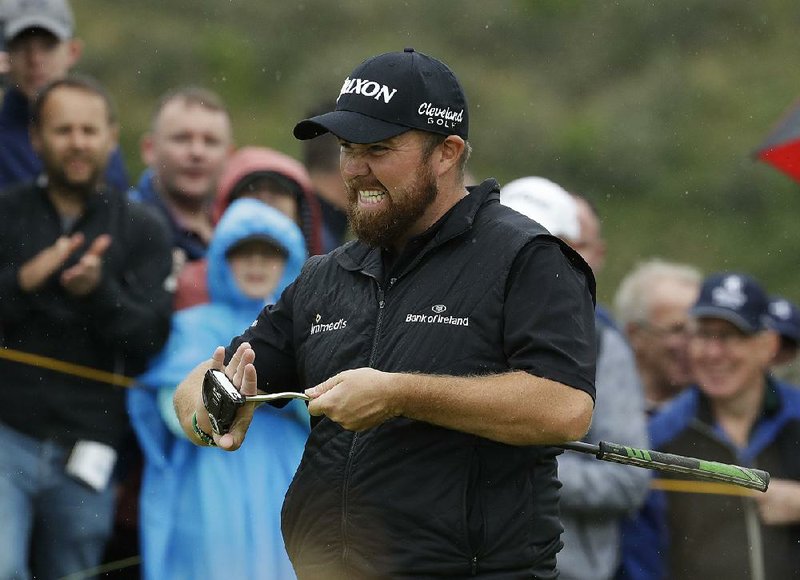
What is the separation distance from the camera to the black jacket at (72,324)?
23.1 feet

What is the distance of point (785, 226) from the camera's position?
22.6 meters

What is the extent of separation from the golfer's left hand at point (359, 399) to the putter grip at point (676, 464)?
87 cm

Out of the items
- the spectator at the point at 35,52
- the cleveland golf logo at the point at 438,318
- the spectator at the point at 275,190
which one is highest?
the spectator at the point at 35,52

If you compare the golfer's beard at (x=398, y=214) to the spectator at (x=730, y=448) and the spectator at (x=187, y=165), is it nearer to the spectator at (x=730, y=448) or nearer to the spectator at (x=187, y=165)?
the spectator at (x=187, y=165)

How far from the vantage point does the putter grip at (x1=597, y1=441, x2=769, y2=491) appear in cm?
523

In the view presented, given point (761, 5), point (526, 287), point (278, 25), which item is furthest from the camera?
point (761, 5)

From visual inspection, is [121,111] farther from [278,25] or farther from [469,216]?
[469,216]

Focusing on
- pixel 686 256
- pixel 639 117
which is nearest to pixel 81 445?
pixel 686 256

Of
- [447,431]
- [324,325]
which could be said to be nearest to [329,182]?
[324,325]

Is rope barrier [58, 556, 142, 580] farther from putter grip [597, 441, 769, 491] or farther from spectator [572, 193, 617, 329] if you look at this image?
putter grip [597, 441, 769, 491]

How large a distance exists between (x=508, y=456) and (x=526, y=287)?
52cm

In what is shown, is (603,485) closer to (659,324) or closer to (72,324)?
(659,324)

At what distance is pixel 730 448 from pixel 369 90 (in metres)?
3.65

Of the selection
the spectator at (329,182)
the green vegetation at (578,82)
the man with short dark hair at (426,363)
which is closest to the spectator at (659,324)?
the spectator at (329,182)
